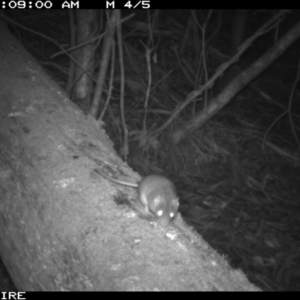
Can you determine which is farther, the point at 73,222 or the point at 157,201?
the point at 157,201

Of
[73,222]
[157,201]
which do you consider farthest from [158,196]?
[73,222]

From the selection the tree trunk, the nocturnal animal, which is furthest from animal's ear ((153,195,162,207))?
the tree trunk

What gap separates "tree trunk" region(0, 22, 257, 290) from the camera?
1312 mm

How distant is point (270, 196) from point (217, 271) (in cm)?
280

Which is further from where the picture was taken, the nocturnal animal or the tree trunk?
the nocturnal animal

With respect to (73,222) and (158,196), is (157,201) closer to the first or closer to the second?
(158,196)

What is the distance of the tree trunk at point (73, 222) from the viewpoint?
4.30 ft

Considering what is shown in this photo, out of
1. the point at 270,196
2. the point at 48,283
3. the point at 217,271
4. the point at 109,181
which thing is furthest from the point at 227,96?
the point at 48,283

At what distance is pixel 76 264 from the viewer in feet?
4.62

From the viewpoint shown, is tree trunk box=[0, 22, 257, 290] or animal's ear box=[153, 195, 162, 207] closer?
tree trunk box=[0, 22, 257, 290]

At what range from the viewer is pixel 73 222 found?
4.95ft

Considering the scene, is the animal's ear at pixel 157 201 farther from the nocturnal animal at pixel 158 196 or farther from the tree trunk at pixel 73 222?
the tree trunk at pixel 73 222

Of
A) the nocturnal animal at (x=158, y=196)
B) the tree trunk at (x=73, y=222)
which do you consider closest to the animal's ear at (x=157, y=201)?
the nocturnal animal at (x=158, y=196)

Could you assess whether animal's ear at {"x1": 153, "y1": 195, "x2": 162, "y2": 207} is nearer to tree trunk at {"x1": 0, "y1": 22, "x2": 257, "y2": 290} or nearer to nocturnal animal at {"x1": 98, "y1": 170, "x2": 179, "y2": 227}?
nocturnal animal at {"x1": 98, "y1": 170, "x2": 179, "y2": 227}
